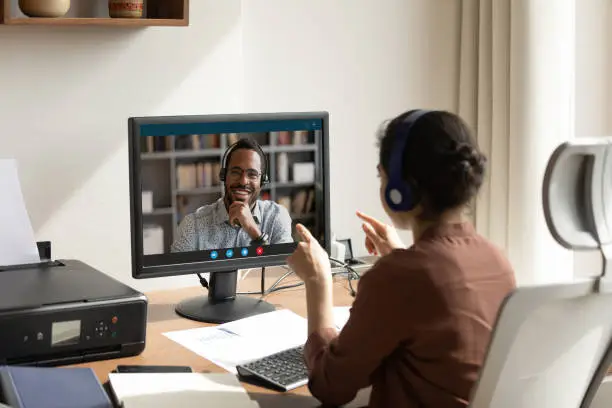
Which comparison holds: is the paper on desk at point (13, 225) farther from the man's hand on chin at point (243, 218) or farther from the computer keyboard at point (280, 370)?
the computer keyboard at point (280, 370)

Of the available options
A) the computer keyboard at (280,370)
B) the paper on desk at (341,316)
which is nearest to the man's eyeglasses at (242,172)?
the paper on desk at (341,316)

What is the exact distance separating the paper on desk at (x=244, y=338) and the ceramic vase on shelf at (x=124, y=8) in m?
0.81

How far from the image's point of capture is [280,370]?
191cm

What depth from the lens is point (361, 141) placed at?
10.2 ft

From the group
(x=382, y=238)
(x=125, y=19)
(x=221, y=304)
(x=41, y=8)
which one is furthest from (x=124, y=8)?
(x=382, y=238)

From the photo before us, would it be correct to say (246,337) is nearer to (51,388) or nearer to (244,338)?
(244,338)

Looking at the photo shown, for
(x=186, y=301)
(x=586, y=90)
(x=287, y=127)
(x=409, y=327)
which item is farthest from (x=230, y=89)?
(x=409, y=327)

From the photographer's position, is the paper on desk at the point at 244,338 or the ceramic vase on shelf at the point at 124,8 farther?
the ceramic vase on shelf at the point at 124,8

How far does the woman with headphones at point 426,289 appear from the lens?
1567 mm

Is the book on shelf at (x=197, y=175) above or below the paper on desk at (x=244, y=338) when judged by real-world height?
above

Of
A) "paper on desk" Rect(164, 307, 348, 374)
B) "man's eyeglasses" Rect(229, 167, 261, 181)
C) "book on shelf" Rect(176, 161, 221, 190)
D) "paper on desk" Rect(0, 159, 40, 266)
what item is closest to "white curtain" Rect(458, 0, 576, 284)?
"paper on desk" Rect(164, 307, 348, 374)

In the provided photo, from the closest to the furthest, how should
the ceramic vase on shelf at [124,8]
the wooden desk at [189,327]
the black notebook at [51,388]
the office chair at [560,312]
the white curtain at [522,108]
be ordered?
the office chair at [560,312]
the black notebook at [51,388]
the wooden desk at [189,327]
the ceramic vase on shelf at [124,8]
the white curtain at [522,108]

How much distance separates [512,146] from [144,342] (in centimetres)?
140

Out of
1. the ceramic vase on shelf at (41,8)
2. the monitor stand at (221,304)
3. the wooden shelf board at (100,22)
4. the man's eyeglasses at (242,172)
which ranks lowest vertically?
the monitor stand at (221,304)
